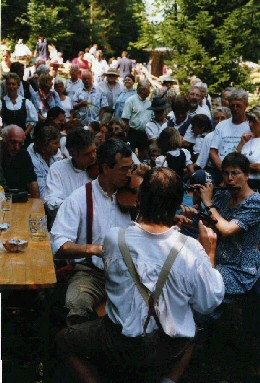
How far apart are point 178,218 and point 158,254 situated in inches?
30.5

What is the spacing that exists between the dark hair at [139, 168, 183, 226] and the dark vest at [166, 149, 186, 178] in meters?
3.57

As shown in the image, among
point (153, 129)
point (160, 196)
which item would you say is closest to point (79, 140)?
point (160, 196)

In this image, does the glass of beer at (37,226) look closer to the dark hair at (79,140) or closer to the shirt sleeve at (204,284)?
the dark hair at (79,140)

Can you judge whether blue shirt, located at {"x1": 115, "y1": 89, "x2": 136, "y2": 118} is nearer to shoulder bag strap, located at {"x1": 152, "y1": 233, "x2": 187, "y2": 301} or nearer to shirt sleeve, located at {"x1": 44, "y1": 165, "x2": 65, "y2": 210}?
shirt sleeve, located at {"x1": 44, "y1": 165, "x2": 65, "y2": 210}

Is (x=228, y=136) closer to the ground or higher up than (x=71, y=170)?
closer to the ground

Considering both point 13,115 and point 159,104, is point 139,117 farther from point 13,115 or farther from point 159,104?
point 13,115

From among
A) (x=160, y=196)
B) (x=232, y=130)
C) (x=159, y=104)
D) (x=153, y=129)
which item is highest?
(x=160, y=196)

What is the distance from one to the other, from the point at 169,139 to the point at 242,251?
259 centimetres

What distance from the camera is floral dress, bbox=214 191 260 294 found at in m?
4.15

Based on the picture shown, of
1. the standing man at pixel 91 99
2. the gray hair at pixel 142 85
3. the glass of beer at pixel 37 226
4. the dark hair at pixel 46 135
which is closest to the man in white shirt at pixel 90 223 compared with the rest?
the glass of beer at pixel 37 226

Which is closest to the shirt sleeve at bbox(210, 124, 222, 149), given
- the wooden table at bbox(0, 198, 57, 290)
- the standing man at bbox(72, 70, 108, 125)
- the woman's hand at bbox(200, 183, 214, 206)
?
the woman's hand at bbox(200, 183, 214, 206)

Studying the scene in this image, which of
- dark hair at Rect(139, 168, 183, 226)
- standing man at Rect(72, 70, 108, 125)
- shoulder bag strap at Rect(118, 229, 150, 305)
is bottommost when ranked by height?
standing man at Rect(72, 70, 108, 125)

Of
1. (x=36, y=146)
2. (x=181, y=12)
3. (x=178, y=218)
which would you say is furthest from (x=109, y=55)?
(x=178, y=218)

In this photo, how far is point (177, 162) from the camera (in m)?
6.63
